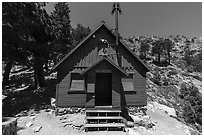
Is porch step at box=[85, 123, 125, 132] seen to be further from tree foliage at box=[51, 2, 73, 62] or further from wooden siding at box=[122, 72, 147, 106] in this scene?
tree foliage at box=[51, 2, 73, 62]

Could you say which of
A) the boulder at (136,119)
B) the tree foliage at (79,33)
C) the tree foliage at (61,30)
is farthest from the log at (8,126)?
the tree foliage at (79,33)

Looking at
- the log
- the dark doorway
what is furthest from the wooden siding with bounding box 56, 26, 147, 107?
the log

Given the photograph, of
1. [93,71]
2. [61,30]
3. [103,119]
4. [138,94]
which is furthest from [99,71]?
[61,30]

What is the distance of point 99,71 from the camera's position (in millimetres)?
11188

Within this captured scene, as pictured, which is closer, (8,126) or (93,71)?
(8,126)

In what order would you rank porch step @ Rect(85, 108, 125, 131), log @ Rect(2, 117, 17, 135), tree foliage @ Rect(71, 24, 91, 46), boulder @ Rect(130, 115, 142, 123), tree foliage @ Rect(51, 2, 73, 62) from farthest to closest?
tree foliage @ Rect(71, 24, 91, 46) → tree foliage @ Rect(51, 2, 73, 62) → boulder @ Rect(130, 115, 142, 123) → porch step @ Rect(85, 108, 125, 131) → log @ Rect(2, 117, 17, 135)

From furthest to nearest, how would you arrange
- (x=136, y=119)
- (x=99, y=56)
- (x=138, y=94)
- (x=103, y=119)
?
(x=99, y=56) → (x=138, y=94) → (x=136, y=119) → (x=103, y=119)

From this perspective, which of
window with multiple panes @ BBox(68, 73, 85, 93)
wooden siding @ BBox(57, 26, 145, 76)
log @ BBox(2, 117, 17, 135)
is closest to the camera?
log @ BBox(2, 117, 17, 135)

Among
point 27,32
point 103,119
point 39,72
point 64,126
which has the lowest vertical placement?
point 64,126

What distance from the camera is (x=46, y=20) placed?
1652 centimetres

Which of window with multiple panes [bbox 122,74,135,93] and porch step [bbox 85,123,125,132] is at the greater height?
window with multiple panes [bbox 122,74,135,93]

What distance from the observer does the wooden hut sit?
1104 centimetres

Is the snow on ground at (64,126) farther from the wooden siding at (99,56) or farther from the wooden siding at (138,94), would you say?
the wooden siding at (99,56)

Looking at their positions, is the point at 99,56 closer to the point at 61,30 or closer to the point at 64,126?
the point at 64,126
